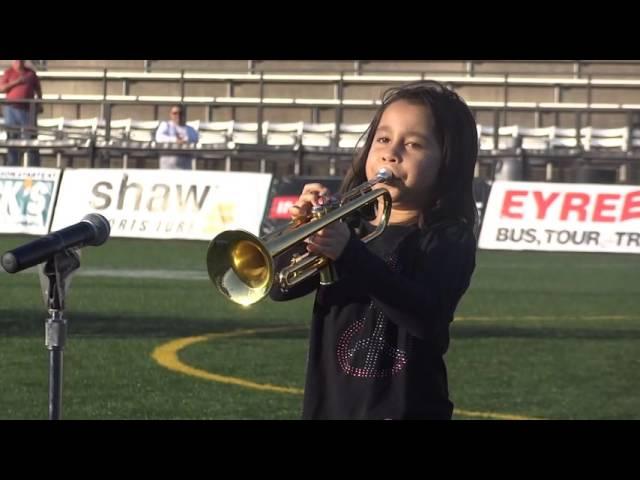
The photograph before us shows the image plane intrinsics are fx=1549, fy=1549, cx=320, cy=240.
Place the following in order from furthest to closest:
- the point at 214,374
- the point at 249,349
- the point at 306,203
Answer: the point at 249,349
the point at 214,374
the point at 306,203

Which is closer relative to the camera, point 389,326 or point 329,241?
point 329,241

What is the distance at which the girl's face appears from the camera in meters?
3.80

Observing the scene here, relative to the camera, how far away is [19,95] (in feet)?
78.4

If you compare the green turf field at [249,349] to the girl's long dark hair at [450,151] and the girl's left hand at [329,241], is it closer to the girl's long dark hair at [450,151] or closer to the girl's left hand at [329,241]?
the girl's long dark hair at [450,151]

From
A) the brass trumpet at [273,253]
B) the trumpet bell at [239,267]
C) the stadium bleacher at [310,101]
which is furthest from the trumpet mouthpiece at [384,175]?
the stadium bleacher at [310,101]

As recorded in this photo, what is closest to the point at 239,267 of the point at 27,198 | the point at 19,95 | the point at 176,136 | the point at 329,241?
the point at 329,241

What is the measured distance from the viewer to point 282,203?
1872 cm

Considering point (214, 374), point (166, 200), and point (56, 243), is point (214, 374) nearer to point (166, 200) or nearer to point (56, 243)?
point (56, 243)

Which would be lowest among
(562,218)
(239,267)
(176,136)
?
(562,218)

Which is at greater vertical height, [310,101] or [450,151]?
[450,151]

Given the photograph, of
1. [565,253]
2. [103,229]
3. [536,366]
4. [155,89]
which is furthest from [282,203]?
[103,229]

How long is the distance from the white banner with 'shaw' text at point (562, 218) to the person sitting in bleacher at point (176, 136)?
551 cm

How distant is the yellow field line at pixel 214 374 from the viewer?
834 centimetres

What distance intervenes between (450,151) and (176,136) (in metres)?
19.1
